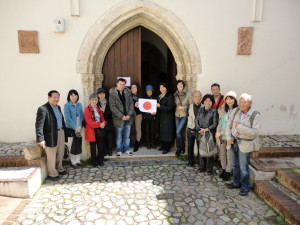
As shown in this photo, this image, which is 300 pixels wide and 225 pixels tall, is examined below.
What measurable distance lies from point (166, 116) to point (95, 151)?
163cm

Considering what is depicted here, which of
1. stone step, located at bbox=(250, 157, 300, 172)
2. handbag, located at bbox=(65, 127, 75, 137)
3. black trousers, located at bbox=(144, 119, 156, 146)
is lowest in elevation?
stone step, located at bbox=(250, 157, 300, 172)

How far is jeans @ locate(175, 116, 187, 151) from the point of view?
4.66 meters

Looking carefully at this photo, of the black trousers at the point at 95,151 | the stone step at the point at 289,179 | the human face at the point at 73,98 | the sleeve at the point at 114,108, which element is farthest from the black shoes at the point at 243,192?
the human face at the point at 73,98

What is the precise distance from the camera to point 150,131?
509 centimetres

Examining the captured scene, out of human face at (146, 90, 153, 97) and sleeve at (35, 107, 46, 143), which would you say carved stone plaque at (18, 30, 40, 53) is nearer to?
sleeve at (35, 107, 46, 143)

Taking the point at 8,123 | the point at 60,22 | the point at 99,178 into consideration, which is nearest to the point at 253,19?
the point at 60,22

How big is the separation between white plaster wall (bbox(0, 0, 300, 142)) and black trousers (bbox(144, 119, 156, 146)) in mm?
1346

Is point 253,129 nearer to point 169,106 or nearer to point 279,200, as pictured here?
point 279,200

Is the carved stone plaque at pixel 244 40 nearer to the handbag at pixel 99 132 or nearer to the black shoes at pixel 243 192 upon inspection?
the black shoes at pixel 243 192

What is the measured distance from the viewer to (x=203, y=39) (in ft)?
15.0

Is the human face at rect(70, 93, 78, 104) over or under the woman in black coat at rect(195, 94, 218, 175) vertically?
over

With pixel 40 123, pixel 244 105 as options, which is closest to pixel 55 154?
pixel 40 123

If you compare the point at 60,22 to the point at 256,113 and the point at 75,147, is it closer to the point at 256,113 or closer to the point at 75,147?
the point at 75,147

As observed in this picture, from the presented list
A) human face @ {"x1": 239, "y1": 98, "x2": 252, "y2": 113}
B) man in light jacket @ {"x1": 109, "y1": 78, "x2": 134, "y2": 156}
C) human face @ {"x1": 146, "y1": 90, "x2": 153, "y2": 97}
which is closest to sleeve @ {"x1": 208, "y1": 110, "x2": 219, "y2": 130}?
human face @ {"x1": 239, "y1": 98, "x2": 252, "y2": 113}
